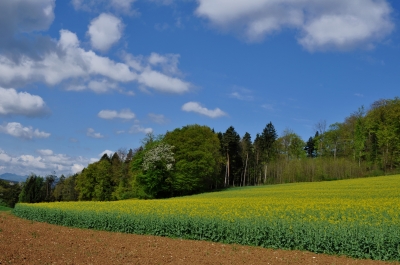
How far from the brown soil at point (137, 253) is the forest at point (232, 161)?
4226 centimetres

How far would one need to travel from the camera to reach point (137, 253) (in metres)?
13.5

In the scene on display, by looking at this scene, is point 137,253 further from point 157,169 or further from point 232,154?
point 232,154

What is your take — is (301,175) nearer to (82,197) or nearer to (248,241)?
(82,197)

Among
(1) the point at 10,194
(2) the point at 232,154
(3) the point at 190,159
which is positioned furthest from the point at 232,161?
(1) the point at 10,194

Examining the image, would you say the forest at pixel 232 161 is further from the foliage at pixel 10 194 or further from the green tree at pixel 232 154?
the foliage at pixel 10 194

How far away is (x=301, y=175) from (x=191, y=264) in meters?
67.0

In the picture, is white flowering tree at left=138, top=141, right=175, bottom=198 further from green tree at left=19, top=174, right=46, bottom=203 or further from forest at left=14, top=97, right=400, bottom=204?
green tree at left=19, top=174, right=46, bottom=203

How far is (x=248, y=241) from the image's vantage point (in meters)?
15.6

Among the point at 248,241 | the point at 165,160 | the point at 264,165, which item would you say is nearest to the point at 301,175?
the point at 264,165

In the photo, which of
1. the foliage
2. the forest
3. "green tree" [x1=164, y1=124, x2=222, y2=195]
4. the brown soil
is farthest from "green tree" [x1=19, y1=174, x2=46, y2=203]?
the brown soil

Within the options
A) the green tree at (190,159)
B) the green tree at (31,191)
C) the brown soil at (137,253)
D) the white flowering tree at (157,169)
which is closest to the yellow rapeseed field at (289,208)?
the brown soil at (137,253)

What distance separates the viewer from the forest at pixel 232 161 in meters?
60.2

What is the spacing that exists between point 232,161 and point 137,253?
76769mm

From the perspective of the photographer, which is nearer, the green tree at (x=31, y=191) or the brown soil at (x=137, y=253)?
the brown soil at (x=137, y=253)
